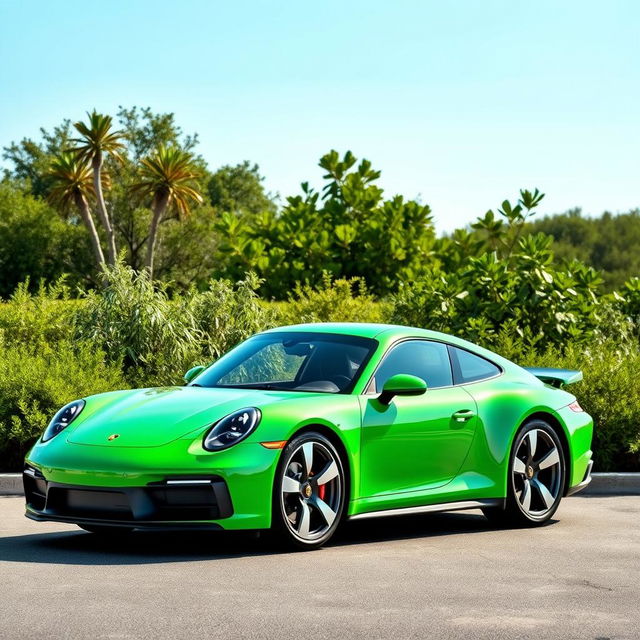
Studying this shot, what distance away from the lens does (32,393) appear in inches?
516

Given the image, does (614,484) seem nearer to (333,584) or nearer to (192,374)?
(192,374)

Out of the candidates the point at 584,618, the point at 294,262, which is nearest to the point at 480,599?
the point at 584,618

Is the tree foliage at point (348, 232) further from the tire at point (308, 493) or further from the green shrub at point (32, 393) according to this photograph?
the tire at point (308, 493)

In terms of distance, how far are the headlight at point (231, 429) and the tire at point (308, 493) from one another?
28 centimetres

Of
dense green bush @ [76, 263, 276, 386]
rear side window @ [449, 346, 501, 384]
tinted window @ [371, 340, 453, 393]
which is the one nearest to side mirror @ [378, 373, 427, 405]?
tinted window @ [371, 340, 453, 393]

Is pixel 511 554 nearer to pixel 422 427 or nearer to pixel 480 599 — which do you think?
pixel 422 427

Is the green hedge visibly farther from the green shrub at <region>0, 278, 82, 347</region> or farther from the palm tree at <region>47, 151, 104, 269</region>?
the palm tree at <region>47, 151, 104, 269</region>

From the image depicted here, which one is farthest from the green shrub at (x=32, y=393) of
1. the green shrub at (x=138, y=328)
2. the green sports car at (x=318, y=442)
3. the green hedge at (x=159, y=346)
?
the green sports car at (x=318, y=442)

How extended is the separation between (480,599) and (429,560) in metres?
1.34

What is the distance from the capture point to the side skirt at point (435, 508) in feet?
28.2

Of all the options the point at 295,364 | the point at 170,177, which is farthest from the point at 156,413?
the point at 170,177

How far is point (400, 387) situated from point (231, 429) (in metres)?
1.29

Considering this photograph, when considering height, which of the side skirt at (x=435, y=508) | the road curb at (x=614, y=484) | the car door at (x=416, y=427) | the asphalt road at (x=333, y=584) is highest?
the car door at (x=416, y=427)

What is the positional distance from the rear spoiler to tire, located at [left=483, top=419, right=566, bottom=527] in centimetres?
80
